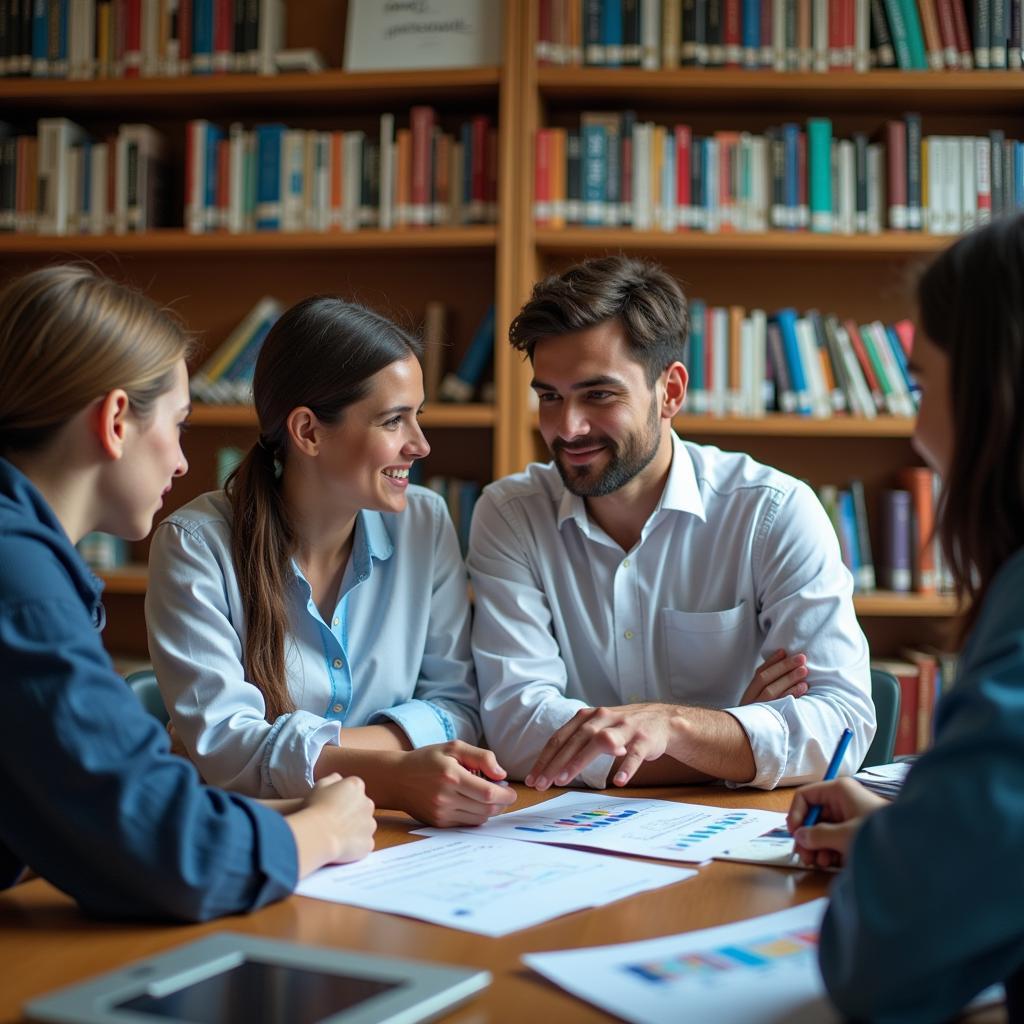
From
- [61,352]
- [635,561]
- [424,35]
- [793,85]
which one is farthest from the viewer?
[424,35]

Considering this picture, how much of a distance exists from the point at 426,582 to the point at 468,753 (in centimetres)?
52

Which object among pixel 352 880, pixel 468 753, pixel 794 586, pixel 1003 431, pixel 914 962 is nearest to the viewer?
pixel 914 962

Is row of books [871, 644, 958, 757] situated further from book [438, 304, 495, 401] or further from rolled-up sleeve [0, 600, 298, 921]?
rolled-up sleeve [0, 600, 298, 921]

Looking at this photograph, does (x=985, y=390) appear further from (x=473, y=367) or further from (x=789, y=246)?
(x=473, y=367)

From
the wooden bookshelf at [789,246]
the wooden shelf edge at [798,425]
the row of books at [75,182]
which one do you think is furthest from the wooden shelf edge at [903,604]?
the row of books at [75,182]

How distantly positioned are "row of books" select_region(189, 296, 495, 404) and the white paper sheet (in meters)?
1.97

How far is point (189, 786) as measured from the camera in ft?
3.18

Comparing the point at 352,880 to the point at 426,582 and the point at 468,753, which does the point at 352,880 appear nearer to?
the point at 468,753

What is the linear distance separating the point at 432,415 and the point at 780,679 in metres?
1.49

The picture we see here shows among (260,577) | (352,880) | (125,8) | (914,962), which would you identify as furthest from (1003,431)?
(125,8)

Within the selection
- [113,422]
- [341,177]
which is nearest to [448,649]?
[113,422]

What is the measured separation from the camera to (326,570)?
6.04 feet

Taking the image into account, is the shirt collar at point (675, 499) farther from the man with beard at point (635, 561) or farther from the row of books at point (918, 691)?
the row of books at point (918, 691)

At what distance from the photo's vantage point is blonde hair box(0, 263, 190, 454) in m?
1.08
